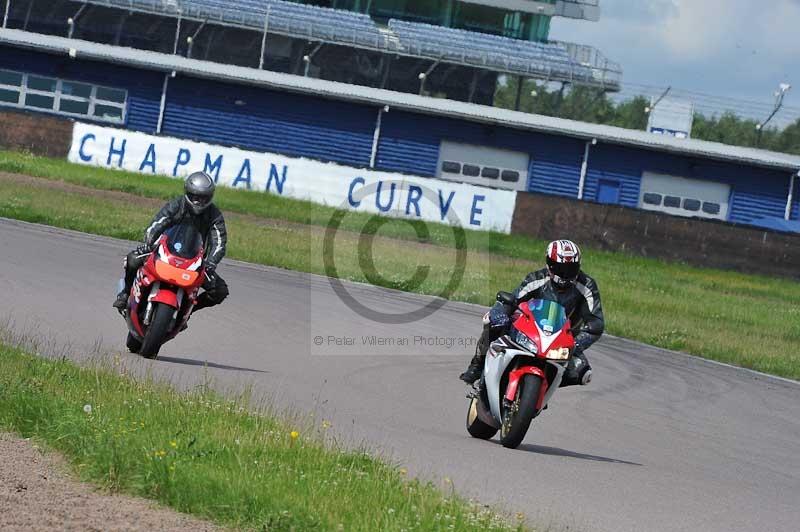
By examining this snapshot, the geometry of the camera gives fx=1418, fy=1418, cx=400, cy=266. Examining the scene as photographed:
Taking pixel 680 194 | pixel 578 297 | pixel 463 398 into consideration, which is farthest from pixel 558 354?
pixel 680 194

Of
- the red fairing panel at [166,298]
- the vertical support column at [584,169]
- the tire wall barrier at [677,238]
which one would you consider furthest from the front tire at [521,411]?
the vertical support column at [584,169]

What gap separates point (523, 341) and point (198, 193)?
3.68m

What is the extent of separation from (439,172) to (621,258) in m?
17.2

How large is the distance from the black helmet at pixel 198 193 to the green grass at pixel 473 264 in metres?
10.0

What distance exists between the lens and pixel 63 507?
6.05 meters

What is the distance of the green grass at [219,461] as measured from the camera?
628 centimetres

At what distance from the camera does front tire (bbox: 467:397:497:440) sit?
10239 mm

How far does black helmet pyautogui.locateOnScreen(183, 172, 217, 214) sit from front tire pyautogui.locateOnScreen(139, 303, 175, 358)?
2.99 ft

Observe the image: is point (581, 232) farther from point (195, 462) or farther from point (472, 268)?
point (195, 462)

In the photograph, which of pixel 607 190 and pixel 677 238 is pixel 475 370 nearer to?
pixel 677 238

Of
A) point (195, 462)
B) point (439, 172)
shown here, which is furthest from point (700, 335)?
point (439, 172)

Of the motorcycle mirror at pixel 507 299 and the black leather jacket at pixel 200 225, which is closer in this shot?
the motorcycle mirror at pixel 507 299

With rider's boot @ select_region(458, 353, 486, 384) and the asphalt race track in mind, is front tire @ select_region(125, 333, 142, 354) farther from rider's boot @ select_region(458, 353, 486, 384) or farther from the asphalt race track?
rider's boot @ select_region(458, 353, 486, 384)

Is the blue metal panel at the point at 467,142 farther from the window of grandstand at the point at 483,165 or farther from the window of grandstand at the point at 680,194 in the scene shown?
the window of grandstand at the point at 680,194
